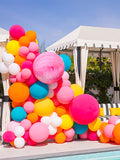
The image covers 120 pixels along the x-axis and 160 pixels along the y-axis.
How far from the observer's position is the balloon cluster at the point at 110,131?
3844mm

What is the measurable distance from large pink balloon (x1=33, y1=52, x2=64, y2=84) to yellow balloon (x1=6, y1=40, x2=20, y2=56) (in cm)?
50

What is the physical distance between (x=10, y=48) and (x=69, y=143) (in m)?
2.18

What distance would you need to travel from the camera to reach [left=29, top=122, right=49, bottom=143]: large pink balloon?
371 cm

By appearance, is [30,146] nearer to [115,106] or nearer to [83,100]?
[83,100]

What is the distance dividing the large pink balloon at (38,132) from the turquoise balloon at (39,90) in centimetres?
52

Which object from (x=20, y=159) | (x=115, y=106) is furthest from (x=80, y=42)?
(x=20, y=159)

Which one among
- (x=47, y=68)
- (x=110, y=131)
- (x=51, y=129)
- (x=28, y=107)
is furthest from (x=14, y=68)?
(x=110, y=131)

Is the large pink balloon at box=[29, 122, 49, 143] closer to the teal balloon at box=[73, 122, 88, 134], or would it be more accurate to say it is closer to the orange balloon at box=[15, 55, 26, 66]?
the teal balloon at box=[73, 122, 88, 134]

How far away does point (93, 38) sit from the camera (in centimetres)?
693

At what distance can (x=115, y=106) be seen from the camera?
703 centimetres

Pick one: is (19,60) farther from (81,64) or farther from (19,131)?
(81,64)

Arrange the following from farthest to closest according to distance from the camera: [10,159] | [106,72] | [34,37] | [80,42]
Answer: [106,72]
[80,42]
[34,37]
[10,159]

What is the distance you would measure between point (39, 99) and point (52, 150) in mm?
935

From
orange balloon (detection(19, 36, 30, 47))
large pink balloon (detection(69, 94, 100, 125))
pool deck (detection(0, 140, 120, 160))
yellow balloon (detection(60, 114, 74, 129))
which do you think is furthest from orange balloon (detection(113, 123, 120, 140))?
orange balloon (detection(19, 36, 30, 47))
